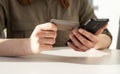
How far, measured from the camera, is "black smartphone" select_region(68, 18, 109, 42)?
0.91 m

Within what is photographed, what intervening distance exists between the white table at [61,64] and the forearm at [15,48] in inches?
1.0

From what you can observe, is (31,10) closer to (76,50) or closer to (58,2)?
(58,2)

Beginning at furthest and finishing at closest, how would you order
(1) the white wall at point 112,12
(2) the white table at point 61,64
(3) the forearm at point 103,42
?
(1) the white wall at point 112,12 < (3) the forearm at point 103,42 < (2) the white table at point 61,64

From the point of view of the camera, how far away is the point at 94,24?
0.92m

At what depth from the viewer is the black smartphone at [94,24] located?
908mm

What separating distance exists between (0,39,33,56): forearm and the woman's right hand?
3 centimetres

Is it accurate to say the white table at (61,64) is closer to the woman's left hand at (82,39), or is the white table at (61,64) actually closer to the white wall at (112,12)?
the woman's left hand at (82,39)

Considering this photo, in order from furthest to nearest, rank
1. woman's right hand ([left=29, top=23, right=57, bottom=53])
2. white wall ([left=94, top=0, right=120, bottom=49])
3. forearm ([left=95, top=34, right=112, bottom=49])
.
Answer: white wall ([left=94, top=0, right=120, bottom=49]), forearm ([left=95, top=34, right=112, bottom=49]), woman's right hand ([left=29, top=23, right=57, bottom=53])

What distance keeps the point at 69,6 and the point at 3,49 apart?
0.50 meters

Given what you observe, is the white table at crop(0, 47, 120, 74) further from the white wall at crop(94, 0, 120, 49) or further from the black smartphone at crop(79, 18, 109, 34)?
the white wall at crop(94, 0, 120, 49)

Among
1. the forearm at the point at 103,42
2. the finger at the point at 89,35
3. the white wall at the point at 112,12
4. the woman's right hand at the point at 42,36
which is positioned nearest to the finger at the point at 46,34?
the woman's right hand at the point at 42,36

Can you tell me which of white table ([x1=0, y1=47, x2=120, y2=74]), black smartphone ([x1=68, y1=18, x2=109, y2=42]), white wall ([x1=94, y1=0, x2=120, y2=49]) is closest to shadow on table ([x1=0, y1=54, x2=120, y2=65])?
white table ([x1=0, y1=47, x2=120, y2=74])

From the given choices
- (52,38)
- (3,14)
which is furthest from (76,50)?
(3,14)

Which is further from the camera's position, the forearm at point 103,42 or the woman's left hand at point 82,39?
the forearm at point 103,42
